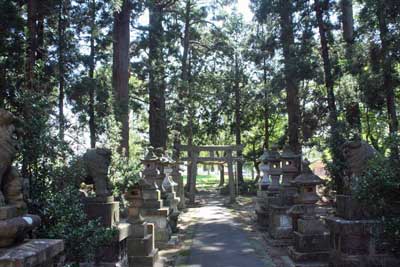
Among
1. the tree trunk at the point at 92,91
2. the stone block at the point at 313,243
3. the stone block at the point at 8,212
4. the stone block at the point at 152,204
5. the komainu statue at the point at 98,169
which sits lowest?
the stone block at the point at 313,243

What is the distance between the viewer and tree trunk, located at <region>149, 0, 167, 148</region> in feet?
61.1

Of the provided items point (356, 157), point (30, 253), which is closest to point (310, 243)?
point (356, 157)

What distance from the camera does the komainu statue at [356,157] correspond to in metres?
6.24

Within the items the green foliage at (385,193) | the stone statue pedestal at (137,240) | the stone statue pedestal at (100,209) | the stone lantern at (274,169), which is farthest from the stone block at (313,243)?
the stone lantern at (274,169)

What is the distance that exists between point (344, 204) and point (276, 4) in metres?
9.75

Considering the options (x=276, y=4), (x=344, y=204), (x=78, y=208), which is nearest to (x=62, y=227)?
(x=78, y=208)

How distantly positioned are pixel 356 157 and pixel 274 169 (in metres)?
7.06

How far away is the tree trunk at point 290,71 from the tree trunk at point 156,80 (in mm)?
6376

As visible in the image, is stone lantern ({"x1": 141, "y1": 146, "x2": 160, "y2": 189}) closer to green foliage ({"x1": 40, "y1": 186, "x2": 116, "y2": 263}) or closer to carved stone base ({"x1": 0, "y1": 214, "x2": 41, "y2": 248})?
green foliage ({"x1": 40, "y1": 186, "x2": 116, "y2": 263})

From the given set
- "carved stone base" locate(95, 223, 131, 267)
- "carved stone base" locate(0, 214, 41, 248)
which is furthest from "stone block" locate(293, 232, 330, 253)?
"carved stone base" locate(0, 214, 41, 248)

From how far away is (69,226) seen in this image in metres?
5.14

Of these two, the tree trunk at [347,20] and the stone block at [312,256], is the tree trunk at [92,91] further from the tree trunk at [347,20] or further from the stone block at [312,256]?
the tree trunk at [347,20]

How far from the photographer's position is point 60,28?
12523mm

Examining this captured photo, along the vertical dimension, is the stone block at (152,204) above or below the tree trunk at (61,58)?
below
